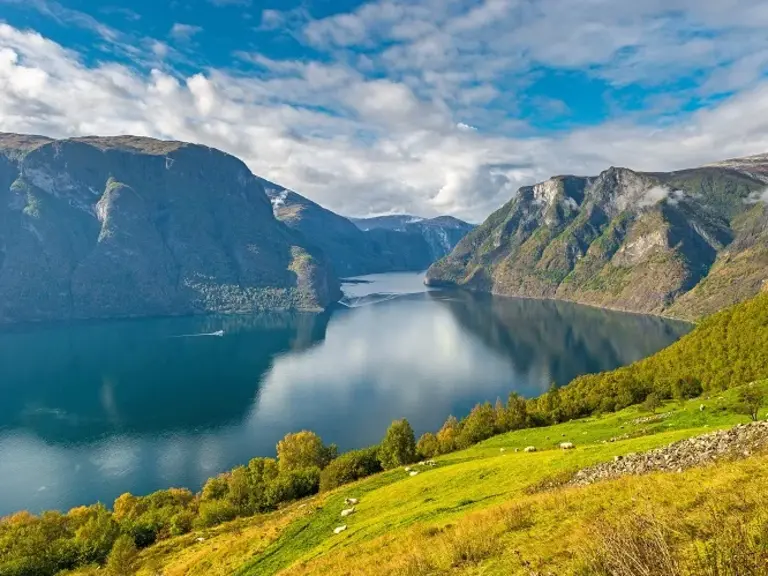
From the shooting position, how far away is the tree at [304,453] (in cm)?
9594

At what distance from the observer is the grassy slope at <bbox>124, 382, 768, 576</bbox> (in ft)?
66.0

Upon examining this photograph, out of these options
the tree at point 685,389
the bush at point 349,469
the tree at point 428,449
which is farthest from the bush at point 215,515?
the tree at point 685,389

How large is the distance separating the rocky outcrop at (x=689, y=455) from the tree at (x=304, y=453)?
7068 centimetres

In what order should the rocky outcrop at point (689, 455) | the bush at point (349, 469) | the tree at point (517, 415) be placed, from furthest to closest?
the tree at point (517, 415)
the bush at point (349, 469)
the rocky outcrop at point (689, 455)

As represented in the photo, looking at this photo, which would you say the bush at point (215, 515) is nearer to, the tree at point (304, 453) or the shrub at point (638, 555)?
the tree at point (304, 453)

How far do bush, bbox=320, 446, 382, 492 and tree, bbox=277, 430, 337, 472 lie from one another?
71.1ft

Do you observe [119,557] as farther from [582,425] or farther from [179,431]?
[179,431]

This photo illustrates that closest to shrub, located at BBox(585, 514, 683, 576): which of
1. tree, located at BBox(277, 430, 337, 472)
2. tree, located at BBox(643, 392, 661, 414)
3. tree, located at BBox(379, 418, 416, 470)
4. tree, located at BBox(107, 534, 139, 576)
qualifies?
tree, located at BBox(107, 534, 139, 576)

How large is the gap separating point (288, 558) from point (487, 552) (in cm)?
2122

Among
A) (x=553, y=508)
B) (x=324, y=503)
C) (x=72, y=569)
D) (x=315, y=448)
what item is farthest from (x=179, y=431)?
(x=553, y=508)

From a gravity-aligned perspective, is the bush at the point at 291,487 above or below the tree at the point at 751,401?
below

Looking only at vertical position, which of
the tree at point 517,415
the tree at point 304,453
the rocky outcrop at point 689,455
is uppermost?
the rocky outcrop at point 689,455

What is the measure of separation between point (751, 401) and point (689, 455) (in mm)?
35066

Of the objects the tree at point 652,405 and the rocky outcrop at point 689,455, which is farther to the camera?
the tree at point 652,405
